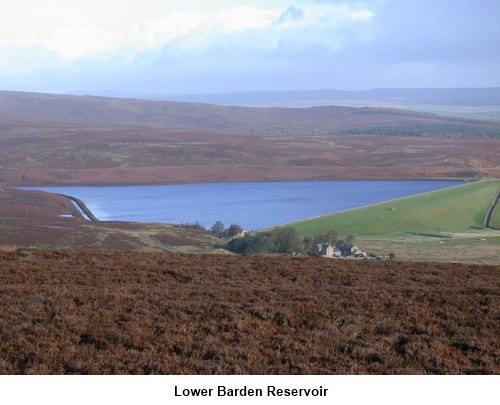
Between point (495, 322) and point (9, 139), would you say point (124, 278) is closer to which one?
point (495, 322)

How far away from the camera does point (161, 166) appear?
70125mm

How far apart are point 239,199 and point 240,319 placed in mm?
44819

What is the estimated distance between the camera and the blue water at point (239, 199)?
145ft

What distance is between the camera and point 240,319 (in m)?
8.72

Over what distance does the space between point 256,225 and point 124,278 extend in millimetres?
28714

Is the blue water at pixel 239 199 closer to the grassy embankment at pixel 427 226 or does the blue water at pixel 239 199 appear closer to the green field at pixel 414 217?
the green field at pixel 414 217

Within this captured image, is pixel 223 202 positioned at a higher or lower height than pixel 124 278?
lower

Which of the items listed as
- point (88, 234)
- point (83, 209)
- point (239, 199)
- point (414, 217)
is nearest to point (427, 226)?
point (414, 217)

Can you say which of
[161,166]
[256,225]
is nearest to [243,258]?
[256,225]

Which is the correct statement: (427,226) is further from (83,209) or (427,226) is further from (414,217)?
(83,209)

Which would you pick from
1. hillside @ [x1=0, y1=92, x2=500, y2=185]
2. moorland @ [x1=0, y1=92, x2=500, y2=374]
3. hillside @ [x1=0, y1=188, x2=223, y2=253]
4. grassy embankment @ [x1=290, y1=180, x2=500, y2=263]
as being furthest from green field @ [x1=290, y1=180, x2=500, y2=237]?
hillside @ [x1=0, y1=92, x2=500, y2=185]

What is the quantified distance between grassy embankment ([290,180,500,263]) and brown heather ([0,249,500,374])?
50.9 feet

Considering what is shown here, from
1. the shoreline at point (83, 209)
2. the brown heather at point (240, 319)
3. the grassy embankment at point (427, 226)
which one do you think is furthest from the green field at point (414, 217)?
the brown heather at point (240, 319)

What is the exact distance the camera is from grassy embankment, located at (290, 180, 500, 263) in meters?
29.9
